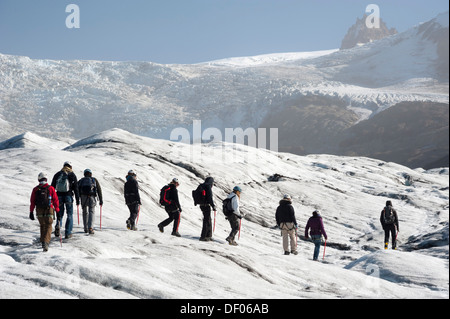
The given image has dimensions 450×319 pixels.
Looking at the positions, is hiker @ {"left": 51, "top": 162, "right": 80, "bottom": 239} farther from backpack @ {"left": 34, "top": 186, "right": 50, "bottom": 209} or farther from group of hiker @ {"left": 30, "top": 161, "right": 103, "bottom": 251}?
backpack @ {"left": 34, "top": 186, "right": 50, "bottom": 209}

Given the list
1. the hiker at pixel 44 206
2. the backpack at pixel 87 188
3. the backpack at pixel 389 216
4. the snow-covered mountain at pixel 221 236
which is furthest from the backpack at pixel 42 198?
the backpack at pixel 389 216

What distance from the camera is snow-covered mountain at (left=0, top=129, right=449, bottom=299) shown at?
1241 centimetres

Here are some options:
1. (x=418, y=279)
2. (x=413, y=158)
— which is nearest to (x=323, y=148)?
(x=413, y=158)

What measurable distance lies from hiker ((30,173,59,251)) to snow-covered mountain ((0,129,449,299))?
57cm

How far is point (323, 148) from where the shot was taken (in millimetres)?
159375

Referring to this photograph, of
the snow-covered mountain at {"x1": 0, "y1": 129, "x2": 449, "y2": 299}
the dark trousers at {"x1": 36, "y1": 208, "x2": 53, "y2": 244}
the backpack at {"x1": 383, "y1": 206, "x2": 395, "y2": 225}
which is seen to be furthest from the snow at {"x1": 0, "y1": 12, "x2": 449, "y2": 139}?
the dark trousers at {"x1": 36, "y1": 208, "x2": 53, "y2": 244}

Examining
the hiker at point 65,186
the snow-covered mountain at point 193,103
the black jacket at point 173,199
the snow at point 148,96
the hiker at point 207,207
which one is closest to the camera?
the hiker at point 65,186

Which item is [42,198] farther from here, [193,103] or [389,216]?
[193,103]

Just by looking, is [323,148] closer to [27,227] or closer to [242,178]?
[242,178]

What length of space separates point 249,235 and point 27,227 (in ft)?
47.3

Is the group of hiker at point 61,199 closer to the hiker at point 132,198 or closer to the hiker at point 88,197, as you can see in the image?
the hiker at point 88,197

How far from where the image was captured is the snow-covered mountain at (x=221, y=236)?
12.4 meters

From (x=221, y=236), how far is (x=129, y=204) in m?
7.51

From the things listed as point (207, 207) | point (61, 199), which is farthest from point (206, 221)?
point (61, 199)
